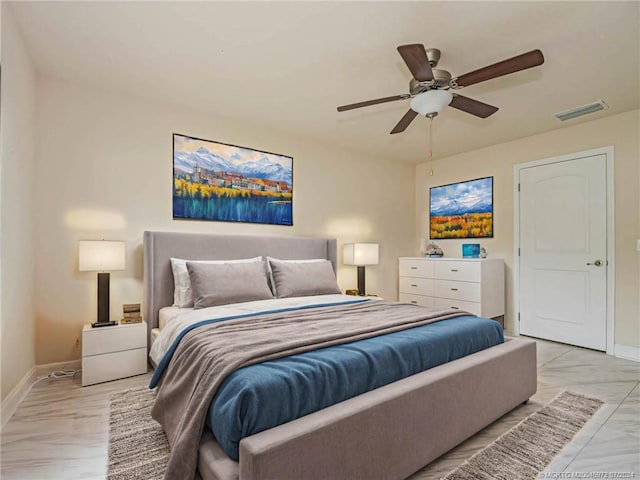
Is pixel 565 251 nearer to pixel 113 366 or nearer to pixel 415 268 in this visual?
pixel 415 268

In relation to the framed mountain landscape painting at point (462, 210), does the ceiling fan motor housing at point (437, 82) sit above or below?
above

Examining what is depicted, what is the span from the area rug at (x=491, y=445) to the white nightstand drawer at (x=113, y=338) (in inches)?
17.5

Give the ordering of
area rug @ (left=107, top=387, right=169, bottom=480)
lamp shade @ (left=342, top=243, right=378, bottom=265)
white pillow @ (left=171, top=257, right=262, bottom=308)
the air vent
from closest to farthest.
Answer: area rug @ (left=107, top=387, right=169, bottom=480) → white pillow @ (left=171, top=257, right=262, bottom=308) → the air vent → lamp shade @ (left=342, top=243, right=378, bottom=265)

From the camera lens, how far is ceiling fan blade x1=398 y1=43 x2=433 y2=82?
180cm

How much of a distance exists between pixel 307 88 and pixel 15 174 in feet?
7.14

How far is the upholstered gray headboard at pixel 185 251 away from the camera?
2.99 metres

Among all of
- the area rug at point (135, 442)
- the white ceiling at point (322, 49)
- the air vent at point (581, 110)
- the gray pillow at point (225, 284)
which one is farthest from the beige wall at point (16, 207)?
the air vent at point (581, 110)

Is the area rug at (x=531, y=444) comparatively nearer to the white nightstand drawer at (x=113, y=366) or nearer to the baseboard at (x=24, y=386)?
the white nightstand drawer at (x=113, y=366)

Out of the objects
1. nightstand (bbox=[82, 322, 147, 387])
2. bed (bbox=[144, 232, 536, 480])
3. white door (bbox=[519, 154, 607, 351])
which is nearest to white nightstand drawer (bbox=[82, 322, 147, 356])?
nightstand (bbox=[82, 322, 147, 387])

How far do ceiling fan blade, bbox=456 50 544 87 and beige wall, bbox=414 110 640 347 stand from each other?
238cm

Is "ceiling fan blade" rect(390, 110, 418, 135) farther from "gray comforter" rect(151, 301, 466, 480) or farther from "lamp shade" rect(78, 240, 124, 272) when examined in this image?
"lamp shade" rect(78, 240, 124, 272)

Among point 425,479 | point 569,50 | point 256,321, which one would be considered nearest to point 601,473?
point 425,479

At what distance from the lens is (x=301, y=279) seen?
11.0 ft

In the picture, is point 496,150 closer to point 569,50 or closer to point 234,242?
point 569,50
